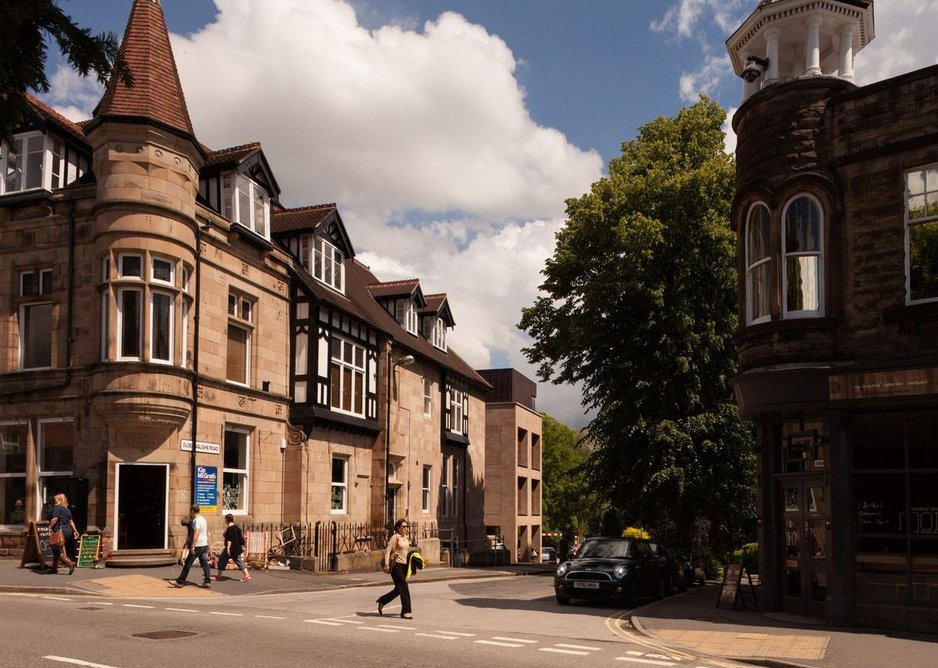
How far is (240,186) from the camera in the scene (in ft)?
86.8

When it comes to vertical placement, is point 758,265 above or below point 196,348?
above

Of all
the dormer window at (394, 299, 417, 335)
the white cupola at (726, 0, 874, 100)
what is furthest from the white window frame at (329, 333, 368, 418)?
the white cupola at (726, 0, 874, 100)

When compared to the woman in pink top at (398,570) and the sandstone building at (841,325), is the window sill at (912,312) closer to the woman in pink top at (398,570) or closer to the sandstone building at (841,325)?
the sandstone building at (841,325)

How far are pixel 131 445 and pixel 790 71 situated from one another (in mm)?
16423

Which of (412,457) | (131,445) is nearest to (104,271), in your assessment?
(131,445)

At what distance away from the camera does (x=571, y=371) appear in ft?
105

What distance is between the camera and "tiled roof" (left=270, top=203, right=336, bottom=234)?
103ft

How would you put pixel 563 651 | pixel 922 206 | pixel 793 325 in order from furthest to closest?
pixel 793 325 < pixel 922 206 < pixel 563 651

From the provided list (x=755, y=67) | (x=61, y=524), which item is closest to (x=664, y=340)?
(x=755, y=67)

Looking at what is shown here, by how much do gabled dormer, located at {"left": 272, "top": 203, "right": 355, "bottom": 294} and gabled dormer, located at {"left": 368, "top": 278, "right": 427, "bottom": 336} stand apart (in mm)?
7614

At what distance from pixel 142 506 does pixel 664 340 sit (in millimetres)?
15196

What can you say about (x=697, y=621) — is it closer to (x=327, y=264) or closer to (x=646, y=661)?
(x=646, y=661)

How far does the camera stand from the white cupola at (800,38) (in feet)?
55.5

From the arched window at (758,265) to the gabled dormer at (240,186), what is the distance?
14.0 m
